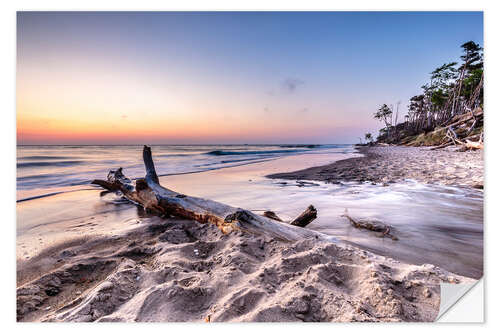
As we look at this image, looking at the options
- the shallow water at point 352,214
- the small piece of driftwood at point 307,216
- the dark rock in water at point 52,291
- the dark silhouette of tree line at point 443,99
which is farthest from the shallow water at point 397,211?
the dark rock in water at point 52,291

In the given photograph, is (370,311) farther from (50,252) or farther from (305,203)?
(50,252)

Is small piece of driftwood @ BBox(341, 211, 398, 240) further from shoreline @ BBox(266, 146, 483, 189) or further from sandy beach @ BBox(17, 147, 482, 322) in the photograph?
shoreline @ BBox(266, 146, 483, 189)

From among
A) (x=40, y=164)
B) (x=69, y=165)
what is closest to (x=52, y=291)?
(x=40, y=164)

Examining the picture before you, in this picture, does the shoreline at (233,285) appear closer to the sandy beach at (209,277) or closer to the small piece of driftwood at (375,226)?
the sandy beach at (209,277)

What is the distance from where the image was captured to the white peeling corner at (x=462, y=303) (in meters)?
1.56

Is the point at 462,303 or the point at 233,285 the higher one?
the point at 233,285

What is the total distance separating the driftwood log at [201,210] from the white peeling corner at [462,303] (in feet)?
2.71

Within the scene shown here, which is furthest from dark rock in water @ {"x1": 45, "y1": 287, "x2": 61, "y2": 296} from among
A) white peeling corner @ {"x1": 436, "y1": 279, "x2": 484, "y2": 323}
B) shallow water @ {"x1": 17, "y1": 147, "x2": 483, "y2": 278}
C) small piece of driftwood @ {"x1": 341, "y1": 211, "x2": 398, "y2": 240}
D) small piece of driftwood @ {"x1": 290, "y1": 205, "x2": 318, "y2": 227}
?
small piece of driftwood @ {"x1": 341, "y1": 211, "x2": 398, "y2": 240}

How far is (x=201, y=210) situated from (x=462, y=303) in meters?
2.34

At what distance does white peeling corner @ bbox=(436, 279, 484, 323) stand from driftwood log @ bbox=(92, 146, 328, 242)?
2.71ft

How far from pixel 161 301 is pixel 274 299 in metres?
0.70

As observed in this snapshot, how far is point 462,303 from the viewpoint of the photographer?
1.70 m

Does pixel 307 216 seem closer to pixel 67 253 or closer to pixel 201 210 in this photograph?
pixel 201 210

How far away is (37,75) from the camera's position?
2.65 metres
